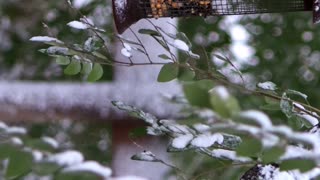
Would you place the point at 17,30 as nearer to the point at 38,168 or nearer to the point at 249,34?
the point at 249,34

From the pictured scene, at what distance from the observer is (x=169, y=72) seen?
29.8 inches

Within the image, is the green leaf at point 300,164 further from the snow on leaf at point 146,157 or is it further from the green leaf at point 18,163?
the snow on leaf at point 146,157

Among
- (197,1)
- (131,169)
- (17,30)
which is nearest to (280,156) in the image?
(131,169)

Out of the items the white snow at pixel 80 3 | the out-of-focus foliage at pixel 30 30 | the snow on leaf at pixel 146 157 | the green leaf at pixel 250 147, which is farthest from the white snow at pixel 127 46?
the out-of-focus foliage at pixel 30 30

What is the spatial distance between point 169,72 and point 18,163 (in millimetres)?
391

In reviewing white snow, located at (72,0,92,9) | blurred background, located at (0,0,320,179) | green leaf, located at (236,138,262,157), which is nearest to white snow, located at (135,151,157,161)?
green leaf, located at (236,138,262,157)

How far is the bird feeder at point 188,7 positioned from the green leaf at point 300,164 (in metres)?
0.61

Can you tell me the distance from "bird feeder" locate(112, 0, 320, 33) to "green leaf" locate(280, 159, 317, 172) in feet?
1.99

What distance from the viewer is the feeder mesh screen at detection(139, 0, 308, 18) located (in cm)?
105

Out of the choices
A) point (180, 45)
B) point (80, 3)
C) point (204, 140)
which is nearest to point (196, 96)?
point (204, 140)

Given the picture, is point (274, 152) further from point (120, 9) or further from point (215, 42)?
point (215, 42)

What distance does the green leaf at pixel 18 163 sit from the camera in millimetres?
371

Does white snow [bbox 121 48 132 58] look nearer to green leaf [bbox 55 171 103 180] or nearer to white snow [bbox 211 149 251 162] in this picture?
white snow [bbox 211 149 251 162]

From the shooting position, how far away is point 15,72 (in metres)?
2.31
